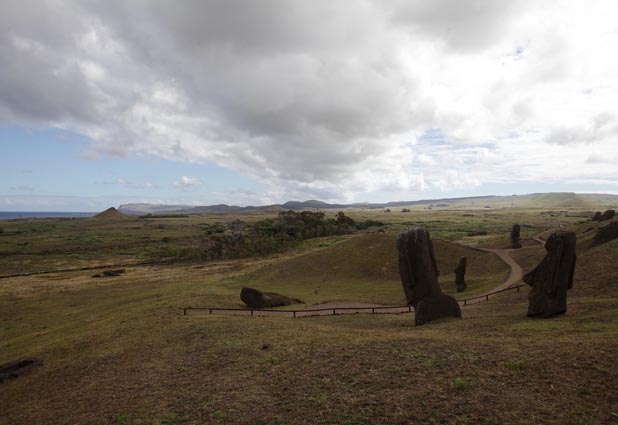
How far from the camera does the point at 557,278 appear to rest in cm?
1831

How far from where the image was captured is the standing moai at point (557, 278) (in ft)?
60.0

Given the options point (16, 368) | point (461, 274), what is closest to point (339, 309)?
point (461, 274)

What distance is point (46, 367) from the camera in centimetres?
1838

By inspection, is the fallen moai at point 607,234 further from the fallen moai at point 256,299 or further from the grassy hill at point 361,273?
the fallen moai at point 256,299

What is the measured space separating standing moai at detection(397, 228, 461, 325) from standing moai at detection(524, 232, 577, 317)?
4.48 metres

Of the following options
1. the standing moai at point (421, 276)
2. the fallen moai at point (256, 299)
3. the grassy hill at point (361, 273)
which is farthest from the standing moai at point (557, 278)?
the fallen moai at point (256, 299)

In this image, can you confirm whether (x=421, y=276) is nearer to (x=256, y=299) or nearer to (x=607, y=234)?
(x=256, y=299)

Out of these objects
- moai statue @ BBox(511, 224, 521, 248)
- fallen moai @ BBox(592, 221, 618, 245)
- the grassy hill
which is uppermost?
fallen moai @ BBox(592, 221, 618, 245)

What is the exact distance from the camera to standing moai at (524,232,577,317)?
720 inches

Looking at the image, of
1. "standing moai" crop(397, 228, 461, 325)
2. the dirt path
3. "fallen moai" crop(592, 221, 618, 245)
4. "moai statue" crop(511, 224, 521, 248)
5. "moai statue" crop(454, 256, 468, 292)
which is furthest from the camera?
"moai statue" crop(511, 224, 521, 248)

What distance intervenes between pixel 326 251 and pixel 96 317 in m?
31.0

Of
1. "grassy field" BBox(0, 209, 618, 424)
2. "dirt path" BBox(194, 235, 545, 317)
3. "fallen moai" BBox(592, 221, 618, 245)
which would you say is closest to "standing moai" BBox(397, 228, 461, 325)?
"grassy field" BBox(0, 209, 618, 424)

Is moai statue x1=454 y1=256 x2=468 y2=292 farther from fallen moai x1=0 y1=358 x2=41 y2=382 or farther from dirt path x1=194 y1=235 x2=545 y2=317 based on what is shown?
fallen moai x1=0 y1=358 x2=41 y2=382

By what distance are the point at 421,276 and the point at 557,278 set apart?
678cm
